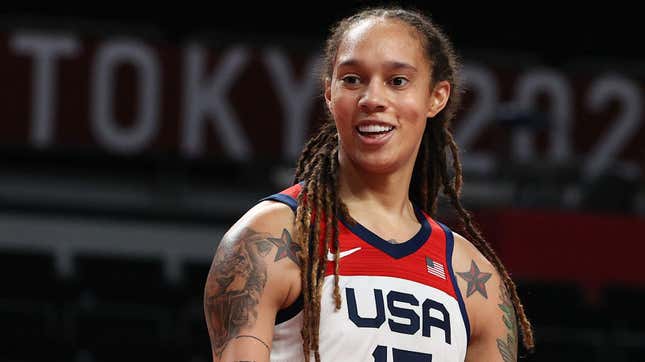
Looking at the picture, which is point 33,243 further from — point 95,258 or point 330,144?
point 330,144

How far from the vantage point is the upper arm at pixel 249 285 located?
2545 millimetres

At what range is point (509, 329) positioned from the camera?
9.81 feet

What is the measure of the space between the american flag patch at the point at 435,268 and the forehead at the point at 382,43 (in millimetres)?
483

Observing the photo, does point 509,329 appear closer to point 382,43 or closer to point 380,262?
point 380,262

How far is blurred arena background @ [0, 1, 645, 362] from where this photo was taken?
7.73m

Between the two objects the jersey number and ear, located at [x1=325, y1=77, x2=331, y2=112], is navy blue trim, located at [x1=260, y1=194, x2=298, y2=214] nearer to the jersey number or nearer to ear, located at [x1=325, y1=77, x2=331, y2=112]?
ear, located at [x1=325, y1=77, x2=331, y2=112]

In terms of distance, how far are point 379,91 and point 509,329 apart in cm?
75

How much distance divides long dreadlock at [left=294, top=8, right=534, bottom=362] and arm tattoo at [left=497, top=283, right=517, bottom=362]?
0.09 feet

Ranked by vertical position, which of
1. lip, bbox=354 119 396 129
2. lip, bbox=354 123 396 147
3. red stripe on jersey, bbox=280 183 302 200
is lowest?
red stripe on jersey, bbox=280 183 302 200

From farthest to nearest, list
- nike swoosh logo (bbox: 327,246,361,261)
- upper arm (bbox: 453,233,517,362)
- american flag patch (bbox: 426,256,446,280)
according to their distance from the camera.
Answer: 1. upper arm (bbox: 453,233,517,362)
2. american flag patch (bbox: 426,256,446,280)
3. nike swoosh logo (bbox: 327,246,361,261)

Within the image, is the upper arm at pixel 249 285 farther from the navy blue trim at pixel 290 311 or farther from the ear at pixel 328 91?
the ear at pixel 328 91

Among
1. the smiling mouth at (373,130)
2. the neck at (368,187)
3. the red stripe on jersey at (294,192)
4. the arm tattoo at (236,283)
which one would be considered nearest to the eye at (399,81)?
the smiling mouth at (373,130)

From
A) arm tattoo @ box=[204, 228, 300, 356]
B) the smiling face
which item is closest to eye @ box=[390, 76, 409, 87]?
the smiling face

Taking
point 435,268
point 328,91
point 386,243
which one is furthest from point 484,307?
point 328,91
